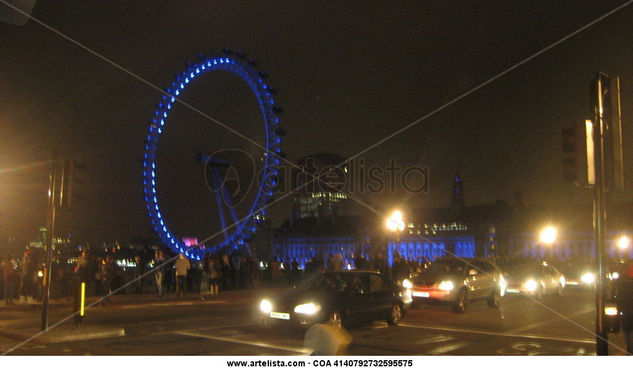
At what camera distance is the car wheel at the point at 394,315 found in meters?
15.4

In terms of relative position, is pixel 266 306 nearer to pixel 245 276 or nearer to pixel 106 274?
pixel 106 274

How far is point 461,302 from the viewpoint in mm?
19172

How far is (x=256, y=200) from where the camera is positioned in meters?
33.1

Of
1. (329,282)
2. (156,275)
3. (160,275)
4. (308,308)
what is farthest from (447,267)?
(156,275)

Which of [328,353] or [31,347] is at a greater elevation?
[328,353]

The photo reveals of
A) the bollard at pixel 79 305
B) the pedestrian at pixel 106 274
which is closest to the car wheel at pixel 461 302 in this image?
the bollard at pixel 79 305

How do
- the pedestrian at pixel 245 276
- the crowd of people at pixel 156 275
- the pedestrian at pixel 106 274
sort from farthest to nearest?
the pedestrian at pixel 245 276
the pedestrian at pixel 106 274
the crowd of people at pixel 156 275

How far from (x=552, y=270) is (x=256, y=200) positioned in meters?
14.4

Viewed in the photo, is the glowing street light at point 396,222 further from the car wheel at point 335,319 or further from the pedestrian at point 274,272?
the car wheel at point 335,319

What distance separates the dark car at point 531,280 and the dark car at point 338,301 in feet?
32.9

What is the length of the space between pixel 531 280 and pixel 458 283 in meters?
6.51

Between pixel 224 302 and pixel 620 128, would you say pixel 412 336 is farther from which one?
pixel 224 302

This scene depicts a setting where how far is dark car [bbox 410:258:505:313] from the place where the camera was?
1916 centimetres

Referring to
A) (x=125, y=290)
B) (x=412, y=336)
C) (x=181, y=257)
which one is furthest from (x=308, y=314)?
(x=125, y=290)
